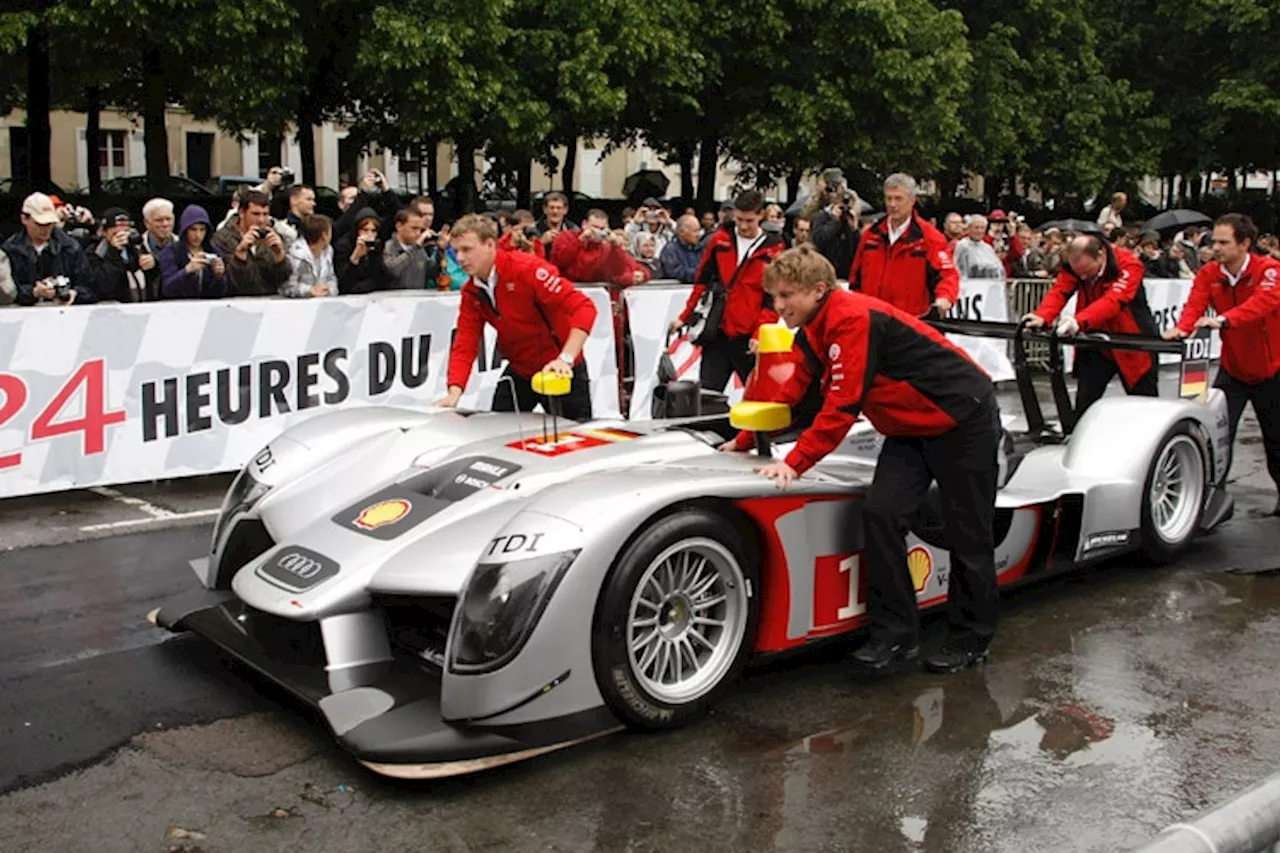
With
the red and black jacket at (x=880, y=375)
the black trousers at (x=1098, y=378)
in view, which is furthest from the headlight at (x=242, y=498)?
the black trousers at (x=1098, y=378)

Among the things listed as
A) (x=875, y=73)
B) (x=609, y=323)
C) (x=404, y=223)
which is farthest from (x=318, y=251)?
(x=875, y=73)

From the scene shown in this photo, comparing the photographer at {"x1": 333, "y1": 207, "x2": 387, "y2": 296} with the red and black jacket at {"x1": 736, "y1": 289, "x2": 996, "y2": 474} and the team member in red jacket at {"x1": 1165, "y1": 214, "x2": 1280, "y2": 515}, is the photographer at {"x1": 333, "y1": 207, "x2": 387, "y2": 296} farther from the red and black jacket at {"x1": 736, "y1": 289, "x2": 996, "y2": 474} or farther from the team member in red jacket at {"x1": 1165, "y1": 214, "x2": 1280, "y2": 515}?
the red and black jacket at {"x1": 736, "y1": 289, "x2": 996, "y2": 474}

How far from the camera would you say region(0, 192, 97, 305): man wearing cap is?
8.83 meters

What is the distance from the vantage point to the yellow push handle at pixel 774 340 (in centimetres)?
611

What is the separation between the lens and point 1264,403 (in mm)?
8172

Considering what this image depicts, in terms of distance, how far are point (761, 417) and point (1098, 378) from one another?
3.51 meters

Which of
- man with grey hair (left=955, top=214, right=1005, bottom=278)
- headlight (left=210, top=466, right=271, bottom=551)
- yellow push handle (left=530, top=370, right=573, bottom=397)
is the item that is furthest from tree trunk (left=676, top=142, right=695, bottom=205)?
headlight (left=210, top=466, right=271, bottom=551)

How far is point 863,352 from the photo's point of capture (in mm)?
5074

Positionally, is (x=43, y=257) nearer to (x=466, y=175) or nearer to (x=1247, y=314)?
(x=1247, y=314)

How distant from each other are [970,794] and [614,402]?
23.2 ft

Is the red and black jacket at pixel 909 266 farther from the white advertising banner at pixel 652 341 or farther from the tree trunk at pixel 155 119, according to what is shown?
the tree trunk at pixel 155 119

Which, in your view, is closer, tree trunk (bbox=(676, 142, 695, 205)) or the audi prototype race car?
the audi prototype race car

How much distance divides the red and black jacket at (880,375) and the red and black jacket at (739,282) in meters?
3.33

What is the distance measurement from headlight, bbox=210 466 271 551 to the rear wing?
131 inches
